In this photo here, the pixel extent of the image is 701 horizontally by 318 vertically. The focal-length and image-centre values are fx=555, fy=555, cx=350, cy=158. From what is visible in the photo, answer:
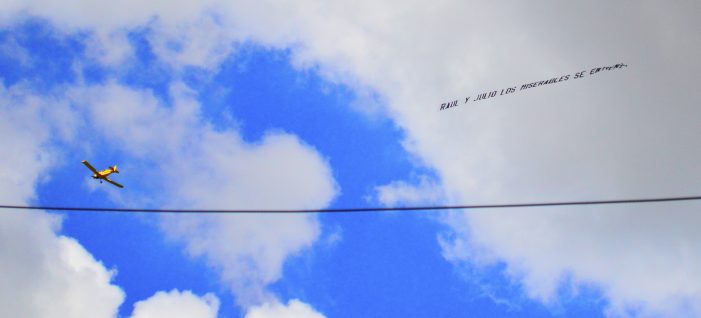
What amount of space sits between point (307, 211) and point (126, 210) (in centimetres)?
681

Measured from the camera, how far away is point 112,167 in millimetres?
83188

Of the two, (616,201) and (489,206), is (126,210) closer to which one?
(489,206)

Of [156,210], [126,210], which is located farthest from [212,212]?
[126,210]

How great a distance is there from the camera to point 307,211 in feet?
53.3

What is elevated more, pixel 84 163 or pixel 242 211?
pixel 84 163

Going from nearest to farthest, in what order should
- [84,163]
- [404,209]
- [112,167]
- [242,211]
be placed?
[404,209]
[242,211]
[84,163]
[112,167]

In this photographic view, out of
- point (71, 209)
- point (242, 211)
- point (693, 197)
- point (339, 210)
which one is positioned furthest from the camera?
point (71, 209)

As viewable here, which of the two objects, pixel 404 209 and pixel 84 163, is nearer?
pixel 404 209

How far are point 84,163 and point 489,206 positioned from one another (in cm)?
7585

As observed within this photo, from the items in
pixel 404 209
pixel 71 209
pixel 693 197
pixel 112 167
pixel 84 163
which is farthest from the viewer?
pixel 112 167

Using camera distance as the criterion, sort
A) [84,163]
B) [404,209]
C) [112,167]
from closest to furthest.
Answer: [404,209]
[84,163]
[112,167]

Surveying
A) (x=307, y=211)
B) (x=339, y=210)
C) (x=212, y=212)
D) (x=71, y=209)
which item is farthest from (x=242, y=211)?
(x=71, y=209)

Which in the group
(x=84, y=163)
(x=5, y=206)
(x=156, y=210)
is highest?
(x=84, y=163)

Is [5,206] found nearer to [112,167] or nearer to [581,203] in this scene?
[581,203]
